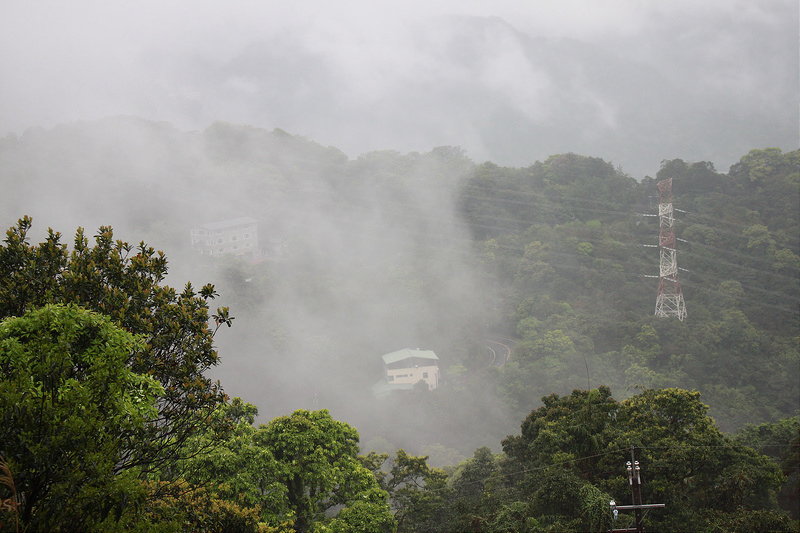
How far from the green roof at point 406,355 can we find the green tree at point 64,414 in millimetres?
37830

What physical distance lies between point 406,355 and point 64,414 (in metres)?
38.9

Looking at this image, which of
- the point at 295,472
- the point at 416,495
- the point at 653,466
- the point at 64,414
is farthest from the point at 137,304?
the point at 653,466

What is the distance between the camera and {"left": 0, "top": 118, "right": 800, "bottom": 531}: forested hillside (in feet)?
25.4

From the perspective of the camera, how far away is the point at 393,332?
50.1 meters

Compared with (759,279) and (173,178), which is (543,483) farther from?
(173,178)

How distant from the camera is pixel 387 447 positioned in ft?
105

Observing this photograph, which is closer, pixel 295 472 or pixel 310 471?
pixel 295 472

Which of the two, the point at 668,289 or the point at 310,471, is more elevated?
the point at 668,289

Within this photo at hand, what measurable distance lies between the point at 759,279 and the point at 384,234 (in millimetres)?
39721

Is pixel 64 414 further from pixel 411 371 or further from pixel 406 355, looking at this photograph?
pixel 406 355

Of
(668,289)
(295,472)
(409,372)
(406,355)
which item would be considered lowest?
(295,472)

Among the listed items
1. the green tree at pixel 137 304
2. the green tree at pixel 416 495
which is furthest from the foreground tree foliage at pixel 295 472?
the green tree at pixel 137 304

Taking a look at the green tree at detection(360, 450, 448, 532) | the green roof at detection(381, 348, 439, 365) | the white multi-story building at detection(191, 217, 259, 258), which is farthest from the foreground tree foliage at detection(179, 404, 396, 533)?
the white multi-story building at detection(191, 217, 259, 258)

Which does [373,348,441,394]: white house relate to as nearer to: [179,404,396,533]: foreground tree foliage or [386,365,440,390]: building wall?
[386,365,440,390]: building wall
